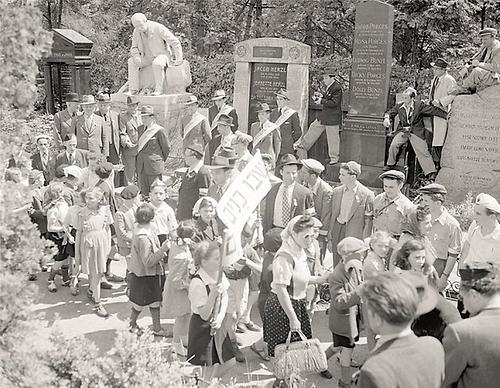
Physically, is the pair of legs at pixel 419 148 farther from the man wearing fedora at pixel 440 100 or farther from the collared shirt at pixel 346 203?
the collared shirt at pixel 346 203

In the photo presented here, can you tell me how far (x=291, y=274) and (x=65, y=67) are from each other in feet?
47.6

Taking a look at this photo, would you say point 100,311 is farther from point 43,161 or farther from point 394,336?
point 394,336

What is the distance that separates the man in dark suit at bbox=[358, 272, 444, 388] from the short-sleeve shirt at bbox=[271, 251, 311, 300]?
189 centimetres

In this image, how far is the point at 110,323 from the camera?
6957mm

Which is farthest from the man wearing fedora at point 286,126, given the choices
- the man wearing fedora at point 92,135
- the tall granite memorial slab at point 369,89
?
the man wearing fedora at point 92,135

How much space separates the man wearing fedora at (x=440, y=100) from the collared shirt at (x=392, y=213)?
16.4ft

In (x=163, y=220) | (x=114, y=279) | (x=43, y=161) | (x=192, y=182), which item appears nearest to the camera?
(x=163, y=220)

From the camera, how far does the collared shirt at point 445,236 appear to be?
6117 millimetres

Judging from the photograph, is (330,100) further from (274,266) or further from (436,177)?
(274,266)

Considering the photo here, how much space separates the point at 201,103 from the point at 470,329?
18943 millimetres

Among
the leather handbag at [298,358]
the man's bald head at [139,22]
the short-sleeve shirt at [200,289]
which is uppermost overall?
the man's bald head at [139,22]

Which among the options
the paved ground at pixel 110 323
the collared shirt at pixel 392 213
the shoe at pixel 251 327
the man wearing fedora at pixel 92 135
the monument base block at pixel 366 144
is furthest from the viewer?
the monument base block at pixel 366 144

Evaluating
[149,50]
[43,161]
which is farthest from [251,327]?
[149,50]

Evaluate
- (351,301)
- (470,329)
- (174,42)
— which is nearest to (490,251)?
(351,301)
